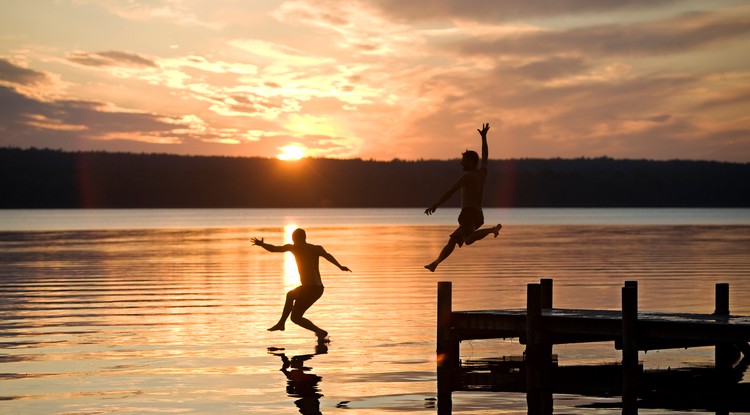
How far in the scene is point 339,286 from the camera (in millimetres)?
38562

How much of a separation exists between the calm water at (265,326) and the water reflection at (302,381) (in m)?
0.04

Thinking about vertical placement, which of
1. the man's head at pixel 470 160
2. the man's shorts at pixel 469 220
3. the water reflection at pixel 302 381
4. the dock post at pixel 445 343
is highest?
the man's head at pixel 470 160

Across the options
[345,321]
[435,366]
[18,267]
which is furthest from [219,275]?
[435,366]

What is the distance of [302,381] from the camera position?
17.7 m

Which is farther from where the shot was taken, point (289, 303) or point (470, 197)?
point (289, 303)

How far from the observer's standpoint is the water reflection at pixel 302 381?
51.9ft

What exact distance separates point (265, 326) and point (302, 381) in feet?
27.2

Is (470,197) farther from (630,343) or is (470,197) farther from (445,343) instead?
(630,343)

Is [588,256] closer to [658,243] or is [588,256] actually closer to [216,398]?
[658,243]

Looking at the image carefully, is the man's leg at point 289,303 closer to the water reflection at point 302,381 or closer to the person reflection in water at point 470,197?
the water reflection at point 302,381

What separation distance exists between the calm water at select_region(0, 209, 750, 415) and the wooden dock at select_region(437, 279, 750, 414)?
1.25 feet

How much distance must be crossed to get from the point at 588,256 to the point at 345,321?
32579mm

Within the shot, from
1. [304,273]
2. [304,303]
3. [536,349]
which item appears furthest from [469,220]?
[304,303]

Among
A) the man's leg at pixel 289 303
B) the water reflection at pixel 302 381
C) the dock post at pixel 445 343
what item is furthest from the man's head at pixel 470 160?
the man's leg at pixel 289 303
